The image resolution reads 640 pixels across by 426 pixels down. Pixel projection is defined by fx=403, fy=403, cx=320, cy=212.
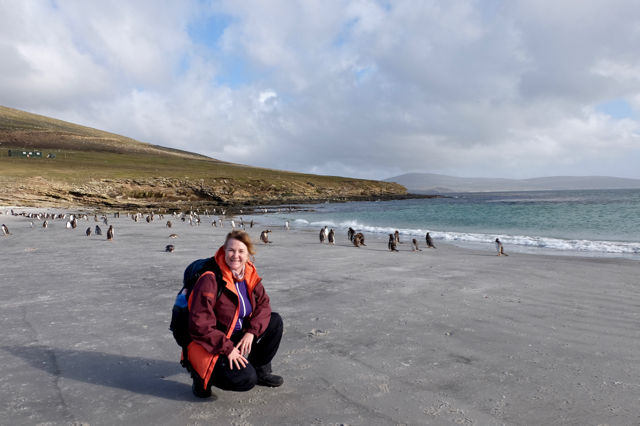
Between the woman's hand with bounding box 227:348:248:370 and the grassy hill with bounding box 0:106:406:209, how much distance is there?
5116 centimetres

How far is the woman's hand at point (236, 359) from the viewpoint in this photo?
3.20 metres

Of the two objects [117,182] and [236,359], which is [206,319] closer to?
[236,359]

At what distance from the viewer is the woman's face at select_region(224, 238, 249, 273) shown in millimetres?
3287

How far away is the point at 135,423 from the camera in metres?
3.03

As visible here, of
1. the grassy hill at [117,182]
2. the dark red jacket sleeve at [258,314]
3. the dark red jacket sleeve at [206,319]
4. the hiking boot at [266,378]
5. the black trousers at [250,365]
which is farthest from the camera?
the grassy hill at [117,182]

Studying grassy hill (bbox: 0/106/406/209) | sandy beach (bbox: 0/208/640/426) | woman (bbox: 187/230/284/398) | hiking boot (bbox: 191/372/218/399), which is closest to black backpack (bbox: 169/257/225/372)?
woman (bbox: 187/230/284/398)

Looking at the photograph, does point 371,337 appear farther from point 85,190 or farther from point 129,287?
point 85,190

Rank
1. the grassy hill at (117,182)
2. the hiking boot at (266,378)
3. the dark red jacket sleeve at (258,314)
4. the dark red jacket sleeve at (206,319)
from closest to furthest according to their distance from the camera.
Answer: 1. the dark red jacket sleeve at (206,319)
2. the dark red jacket sleeve at (258,314)
3. the hiking boot at (266,378)
4. the grassy hill at (117,182)

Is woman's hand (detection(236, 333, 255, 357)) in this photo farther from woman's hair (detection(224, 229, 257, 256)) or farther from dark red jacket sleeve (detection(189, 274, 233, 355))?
woman's hair (detection(224, 229, 257, 256))

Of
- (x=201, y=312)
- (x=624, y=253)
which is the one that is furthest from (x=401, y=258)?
(x=201, y=312)

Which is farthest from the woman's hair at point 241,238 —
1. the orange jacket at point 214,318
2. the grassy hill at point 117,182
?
the grassy hill at point 117,182

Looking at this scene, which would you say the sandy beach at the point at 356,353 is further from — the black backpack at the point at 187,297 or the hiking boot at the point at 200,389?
the black backpack at the point at 187,297

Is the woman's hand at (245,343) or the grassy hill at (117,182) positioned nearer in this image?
the woman's hand at (245,343)

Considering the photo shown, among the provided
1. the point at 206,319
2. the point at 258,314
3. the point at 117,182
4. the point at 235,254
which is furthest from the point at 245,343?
the point at 117,182
